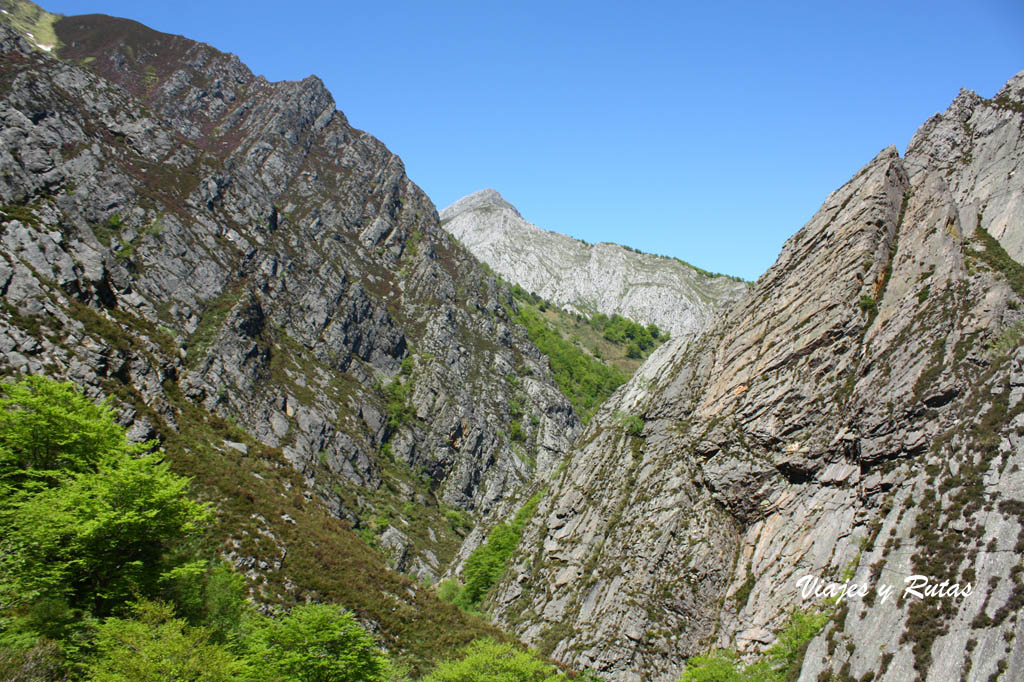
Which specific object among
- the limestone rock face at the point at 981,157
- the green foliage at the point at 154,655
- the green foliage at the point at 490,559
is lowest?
the green foliage at the point at 154,655

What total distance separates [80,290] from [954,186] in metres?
81.1

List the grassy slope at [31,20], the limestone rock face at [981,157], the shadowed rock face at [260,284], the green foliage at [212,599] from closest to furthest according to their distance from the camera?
the green foliage at [212,599], the limestone rock face at [981,157], the shadowed rock face at [260,284], the grassy slope at [31,20]

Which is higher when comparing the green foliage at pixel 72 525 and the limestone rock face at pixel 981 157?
the limestone rock face at pixel 981 157

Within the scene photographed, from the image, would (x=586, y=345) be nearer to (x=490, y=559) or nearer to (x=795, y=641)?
(x=490, y=559)

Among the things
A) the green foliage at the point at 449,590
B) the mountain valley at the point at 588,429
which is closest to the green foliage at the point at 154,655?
the mountain valley at the point at 588,429

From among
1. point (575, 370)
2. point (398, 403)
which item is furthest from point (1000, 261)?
point (575, 370)

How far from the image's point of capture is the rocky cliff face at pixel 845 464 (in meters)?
27.6

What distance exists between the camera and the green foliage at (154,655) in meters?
16.4

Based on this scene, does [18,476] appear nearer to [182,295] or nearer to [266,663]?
[266,663]

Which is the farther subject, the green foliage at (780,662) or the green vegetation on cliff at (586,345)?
the green vegetation on cliff at (586,345)

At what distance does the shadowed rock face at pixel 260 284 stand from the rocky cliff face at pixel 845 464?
33.1 meters

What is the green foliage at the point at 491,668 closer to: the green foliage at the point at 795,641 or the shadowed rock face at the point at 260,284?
the green foliage at the point at 795,641

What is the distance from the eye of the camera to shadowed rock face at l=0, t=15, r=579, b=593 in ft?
163

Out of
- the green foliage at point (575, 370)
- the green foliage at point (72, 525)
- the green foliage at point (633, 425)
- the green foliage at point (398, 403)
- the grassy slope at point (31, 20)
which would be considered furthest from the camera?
the green foliage at point (575, 370)
